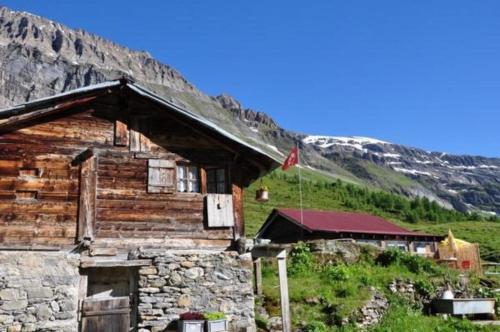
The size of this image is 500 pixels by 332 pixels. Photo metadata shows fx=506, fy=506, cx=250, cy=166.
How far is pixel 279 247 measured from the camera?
49.6 ft

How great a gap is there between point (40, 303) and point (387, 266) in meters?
→ 17.5

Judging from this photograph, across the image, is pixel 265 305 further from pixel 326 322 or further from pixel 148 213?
pixel 148 213

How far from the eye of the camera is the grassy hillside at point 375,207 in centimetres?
6838

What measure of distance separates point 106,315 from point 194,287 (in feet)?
7.88

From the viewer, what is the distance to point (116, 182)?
14211mm

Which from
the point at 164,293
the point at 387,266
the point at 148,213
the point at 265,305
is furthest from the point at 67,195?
the point at 387,266

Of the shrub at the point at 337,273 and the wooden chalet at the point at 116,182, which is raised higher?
the wooden chalet at the point at 116,182

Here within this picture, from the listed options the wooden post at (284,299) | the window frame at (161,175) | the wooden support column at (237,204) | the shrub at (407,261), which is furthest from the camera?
the shrub at (407,261)

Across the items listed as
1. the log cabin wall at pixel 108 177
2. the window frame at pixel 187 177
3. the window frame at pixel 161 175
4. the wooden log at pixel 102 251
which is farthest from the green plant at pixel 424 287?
the wooden log at pixel 102 251

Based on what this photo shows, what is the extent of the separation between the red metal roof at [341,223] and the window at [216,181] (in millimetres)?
17890

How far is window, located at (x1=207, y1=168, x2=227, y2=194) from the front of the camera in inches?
606

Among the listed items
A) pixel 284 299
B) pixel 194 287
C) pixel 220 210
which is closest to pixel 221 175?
pixel 220 210

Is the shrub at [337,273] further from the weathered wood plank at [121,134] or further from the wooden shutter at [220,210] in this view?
the weathered wood plank at [121,134]

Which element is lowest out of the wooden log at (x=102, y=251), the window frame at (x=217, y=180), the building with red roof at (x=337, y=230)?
the wooden log at (x=102, y=251)
